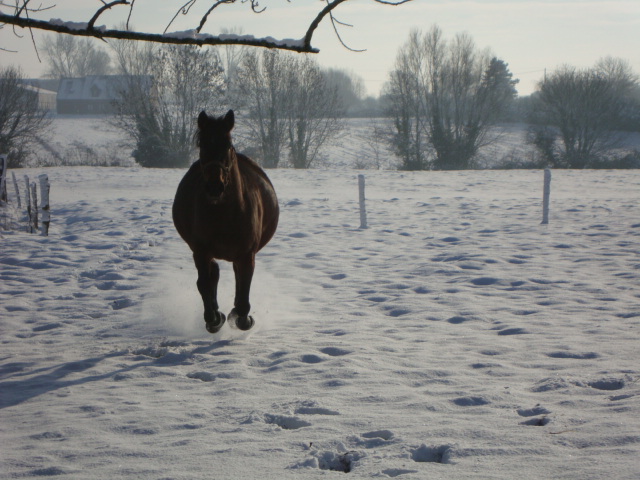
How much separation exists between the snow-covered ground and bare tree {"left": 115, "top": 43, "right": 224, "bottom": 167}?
2618cm

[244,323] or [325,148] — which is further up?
[325,148]

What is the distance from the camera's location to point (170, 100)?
38.7 metres

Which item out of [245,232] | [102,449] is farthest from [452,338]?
[102,449]

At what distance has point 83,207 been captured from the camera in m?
17.3

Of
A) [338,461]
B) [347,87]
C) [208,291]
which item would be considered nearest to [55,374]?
[208,291]

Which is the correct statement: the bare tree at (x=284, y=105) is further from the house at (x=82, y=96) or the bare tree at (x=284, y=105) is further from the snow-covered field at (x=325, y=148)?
the house at (x=82, y=96)

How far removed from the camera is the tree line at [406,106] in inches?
1528

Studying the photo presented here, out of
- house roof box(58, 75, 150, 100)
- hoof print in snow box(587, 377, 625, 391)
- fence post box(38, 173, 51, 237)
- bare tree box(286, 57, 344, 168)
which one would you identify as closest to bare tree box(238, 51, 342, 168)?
bare tree box(286, 57, 344, 168)

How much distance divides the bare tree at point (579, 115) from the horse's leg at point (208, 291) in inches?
1610

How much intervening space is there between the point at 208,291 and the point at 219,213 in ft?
2.90

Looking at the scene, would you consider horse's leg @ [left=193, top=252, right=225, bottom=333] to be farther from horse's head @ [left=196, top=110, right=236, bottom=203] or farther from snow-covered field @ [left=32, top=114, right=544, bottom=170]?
snow-covered field @ [left=32, top=114, right=544, bottom=170]

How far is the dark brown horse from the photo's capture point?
496cm

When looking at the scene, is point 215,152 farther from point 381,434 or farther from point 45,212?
point 45,212

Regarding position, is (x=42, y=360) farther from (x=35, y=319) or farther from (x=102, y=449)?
(x=102, y=449)
